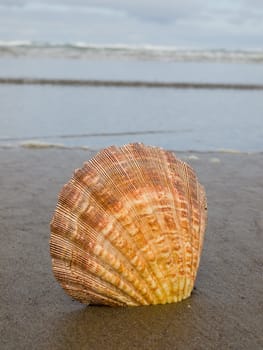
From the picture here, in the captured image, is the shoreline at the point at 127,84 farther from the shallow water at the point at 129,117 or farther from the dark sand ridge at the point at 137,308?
the dark sand ridge at the point at 137,308

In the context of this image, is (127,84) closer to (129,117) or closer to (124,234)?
(129,117)

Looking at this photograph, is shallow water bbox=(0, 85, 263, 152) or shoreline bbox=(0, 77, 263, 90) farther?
shoreline bbox=(0, 77, 263, 90)

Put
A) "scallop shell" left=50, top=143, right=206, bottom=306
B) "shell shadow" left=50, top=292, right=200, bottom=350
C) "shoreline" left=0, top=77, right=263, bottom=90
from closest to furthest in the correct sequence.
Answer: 1. "shell shadow" left=50, top=292, right=200, bottom=350
2. "scallop shell" left=50, top=143, right=206, bottom=306
3. "shoreline" left=0, top=77, right=263, bottom=90

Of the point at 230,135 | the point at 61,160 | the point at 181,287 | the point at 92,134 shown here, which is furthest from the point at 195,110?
the point at 181,287

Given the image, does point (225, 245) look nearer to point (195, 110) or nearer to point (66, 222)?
point (66, 222)

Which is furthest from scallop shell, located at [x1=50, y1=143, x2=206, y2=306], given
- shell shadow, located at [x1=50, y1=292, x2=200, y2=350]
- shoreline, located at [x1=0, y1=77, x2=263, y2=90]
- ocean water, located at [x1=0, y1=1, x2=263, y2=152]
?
shoreline, located at [x1=0, y1=77, x2=263, y2=90]

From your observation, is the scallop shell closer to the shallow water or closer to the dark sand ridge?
the dark sand ridge

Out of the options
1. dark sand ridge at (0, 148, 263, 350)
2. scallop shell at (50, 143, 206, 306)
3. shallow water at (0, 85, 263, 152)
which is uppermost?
scallop shell at (50, 143, 206, 306)

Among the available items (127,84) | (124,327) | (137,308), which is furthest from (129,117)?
(124,327)
